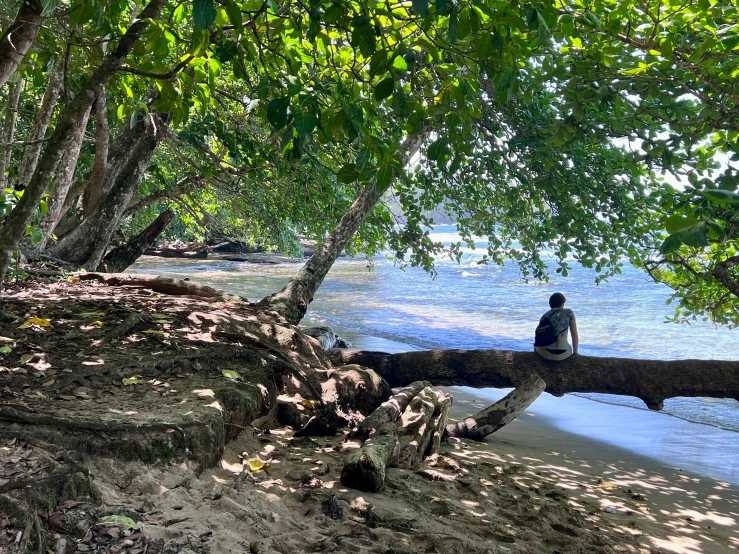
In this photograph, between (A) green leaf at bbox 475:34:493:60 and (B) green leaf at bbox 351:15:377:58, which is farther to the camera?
(A) green leaf at bbox 475:34:493:60

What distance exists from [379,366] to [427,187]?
2.75 meters

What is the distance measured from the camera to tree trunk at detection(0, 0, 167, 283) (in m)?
3.72

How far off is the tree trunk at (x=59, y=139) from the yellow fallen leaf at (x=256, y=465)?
2.05m

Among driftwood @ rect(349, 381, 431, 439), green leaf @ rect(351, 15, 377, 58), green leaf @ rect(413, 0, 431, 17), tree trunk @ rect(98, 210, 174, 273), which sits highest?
green leaf @ rect(351, 15, 377, 58)

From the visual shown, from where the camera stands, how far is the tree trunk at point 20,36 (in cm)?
340

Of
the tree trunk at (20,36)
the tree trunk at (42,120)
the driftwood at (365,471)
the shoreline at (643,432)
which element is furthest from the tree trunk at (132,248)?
the driftwood at (365,471)

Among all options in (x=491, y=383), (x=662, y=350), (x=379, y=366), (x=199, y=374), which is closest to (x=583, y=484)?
(x=491, y=383)

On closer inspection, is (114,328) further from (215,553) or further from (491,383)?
(491,383)

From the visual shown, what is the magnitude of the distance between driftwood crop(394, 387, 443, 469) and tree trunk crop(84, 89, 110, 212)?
15.5 feet

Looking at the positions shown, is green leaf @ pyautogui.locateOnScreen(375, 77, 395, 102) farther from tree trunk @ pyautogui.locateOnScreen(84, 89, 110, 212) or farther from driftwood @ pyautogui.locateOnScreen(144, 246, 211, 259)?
driftwood @ pyautogui.locateOnScreen(144, 246, 211, 259)

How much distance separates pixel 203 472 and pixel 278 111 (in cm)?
215

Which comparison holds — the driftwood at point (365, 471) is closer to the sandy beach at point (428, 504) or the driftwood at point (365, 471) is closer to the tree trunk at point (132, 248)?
the sandy beach at point (428, 504)

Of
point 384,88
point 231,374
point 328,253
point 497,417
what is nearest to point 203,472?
point 231,374

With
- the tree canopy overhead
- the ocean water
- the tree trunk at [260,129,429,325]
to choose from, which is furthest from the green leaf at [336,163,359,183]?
the ocean water
